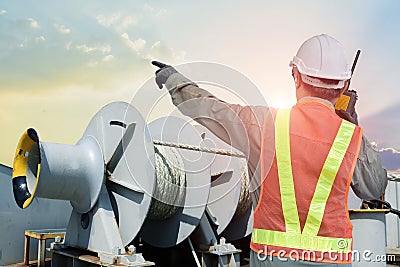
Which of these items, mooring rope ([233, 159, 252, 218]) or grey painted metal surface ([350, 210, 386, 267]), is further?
mooring rope ([233, 159, 252, 218])

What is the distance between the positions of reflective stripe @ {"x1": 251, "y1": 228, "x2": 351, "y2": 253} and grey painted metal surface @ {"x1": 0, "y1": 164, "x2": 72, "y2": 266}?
129 inches

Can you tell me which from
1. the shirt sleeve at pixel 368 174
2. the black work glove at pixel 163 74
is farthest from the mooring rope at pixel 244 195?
the shirt sleeve at pixel 368 174

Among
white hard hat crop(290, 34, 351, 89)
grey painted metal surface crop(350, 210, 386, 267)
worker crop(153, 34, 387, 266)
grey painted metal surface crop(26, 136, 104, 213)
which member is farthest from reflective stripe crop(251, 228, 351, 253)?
grey painted metal surface crop(350, 210, 386, 267)

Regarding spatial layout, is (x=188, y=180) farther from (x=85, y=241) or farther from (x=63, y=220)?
(x=63, y=220)

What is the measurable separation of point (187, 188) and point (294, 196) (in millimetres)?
2769

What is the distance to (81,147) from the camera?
13.1 feet

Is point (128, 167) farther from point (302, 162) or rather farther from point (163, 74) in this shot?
point (302, 162)

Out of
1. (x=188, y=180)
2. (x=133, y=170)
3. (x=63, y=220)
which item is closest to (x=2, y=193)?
(x=63, y=220)

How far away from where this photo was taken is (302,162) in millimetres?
1875

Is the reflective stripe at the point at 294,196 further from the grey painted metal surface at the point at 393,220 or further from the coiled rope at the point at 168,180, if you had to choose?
the grey painted metal surface at the point at 393,220

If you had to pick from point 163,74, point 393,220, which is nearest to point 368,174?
point 163,74

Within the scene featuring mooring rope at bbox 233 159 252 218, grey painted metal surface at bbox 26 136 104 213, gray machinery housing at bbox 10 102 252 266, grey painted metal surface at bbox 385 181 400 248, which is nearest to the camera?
grey painted metal surface at bbox 26 136 104 213

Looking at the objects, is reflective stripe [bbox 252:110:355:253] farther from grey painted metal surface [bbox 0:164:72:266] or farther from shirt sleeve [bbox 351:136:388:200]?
grey painted metal surface [bbox 0:164:72:266]

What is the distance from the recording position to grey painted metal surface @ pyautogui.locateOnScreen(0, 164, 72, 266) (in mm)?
4406
